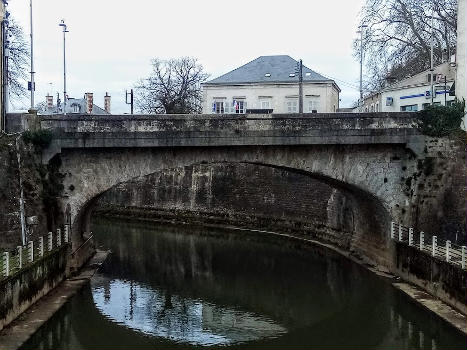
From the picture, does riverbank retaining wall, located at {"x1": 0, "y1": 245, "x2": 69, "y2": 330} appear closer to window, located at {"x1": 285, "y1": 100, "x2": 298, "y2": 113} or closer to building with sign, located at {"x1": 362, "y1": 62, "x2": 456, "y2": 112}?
building with sign, located at {"x1": 362, "y1": 62, "x2": 456, "y2": 112}

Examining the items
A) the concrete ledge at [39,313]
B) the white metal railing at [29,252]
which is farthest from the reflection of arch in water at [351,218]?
the concrete ledge at [39,313]

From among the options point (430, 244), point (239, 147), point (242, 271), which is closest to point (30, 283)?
point (239, 147)

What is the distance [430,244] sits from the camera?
69.3 ft

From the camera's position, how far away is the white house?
128ft

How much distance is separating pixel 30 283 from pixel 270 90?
83.9ft

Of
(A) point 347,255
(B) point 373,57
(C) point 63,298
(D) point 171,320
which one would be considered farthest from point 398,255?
(B) point 373,57

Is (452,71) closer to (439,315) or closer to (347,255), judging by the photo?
(347,255)

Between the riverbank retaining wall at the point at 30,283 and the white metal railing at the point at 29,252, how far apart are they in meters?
0.18

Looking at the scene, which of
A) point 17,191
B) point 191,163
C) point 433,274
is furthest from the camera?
point 191,163

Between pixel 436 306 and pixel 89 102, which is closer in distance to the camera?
pixel 436 306

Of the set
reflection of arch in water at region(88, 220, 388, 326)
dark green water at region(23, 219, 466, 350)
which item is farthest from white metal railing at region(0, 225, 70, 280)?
reflection of arch in water at region(88, 220, 388, 326)

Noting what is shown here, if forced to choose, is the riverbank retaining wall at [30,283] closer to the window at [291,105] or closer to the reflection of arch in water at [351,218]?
the reflection of arch in water at [351,218]

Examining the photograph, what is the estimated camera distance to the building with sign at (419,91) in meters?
32.2

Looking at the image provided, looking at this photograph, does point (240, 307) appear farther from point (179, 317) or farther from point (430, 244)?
point (430, 244)
